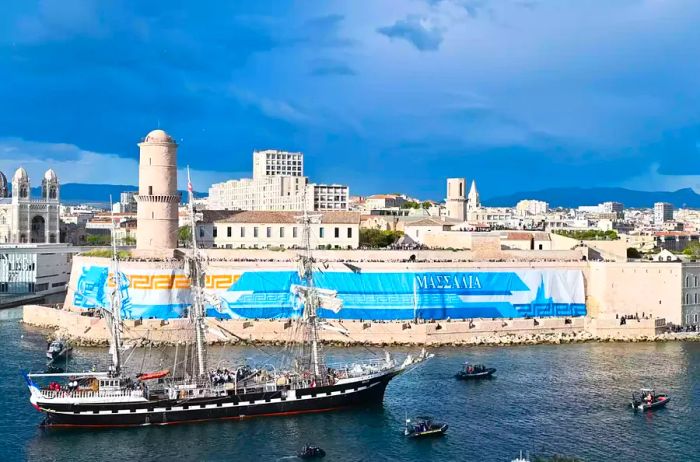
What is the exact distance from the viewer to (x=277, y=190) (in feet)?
436

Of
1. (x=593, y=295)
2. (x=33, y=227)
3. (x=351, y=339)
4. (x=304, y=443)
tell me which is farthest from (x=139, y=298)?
(x=33, y=227)

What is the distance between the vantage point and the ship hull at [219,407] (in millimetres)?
34031

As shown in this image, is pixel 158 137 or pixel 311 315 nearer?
pixel 311 315

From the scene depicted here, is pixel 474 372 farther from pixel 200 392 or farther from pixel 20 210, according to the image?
pixel 20 210

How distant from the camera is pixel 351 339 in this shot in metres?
48.8

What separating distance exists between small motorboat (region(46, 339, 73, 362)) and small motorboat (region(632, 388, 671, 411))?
27948mm

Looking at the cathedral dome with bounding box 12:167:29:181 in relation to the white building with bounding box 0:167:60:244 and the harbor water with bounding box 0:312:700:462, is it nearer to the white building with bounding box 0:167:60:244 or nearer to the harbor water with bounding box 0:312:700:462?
the white building with bounding box 0:167:60:244

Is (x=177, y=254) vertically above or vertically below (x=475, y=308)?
above

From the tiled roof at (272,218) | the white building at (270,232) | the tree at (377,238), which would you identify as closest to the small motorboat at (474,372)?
the white building at (270,232)

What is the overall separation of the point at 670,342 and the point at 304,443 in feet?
92.6

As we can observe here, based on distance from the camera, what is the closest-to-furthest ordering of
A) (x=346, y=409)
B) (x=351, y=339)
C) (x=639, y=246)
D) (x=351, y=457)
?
(x=351, y=457)
(x=346, y=409)
(x=351, y=339)
(x=639, y=246)

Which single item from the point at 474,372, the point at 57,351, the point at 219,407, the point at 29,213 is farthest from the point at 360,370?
the point at 29,213

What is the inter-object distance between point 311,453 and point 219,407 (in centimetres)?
688

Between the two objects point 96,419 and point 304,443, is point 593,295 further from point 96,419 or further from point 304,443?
point 96,419
